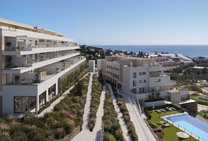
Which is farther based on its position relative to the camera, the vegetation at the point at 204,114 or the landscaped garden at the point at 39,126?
the vegetation at the point at 204,114

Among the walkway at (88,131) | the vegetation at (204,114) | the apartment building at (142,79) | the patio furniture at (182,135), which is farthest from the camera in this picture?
the apartment building at (142,79)

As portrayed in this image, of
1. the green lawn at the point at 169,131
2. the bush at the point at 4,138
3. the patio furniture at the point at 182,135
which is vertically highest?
the bush at the point at 4,138

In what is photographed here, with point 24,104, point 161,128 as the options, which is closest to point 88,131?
point 24,104

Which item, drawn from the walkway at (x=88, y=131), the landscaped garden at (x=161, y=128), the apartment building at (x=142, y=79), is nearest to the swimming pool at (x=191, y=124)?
the landscaped garden at (x=161, y=128)

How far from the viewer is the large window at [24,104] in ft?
61.1

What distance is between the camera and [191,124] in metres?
31.1

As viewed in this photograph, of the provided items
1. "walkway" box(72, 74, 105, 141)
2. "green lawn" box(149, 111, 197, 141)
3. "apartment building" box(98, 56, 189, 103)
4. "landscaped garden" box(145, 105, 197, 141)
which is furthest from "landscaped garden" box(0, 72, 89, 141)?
"apartment building" box(98, 56, 189, 103)

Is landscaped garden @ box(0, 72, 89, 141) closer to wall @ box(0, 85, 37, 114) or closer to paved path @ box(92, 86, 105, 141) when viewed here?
paved path @ box(92, 86, 105, 141)

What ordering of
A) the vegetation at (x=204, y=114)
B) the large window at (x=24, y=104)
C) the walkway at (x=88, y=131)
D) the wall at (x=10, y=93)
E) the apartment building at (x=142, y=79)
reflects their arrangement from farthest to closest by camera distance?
the apartment building at (x=142, y=79) → the vegetation at (x=204, y=114) → the large window at (x=24, y=104) → the wall at (x=10, y=93) → the walkway at (x=88, y=131)

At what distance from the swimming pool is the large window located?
2518 cm

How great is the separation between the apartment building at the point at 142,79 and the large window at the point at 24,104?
23270 millimetres

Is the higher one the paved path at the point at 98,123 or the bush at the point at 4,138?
the bush at the point at 4,138

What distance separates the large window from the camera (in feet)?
61.1

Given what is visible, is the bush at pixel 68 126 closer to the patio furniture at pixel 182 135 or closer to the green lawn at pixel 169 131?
the green lawn at pixel 169 131
